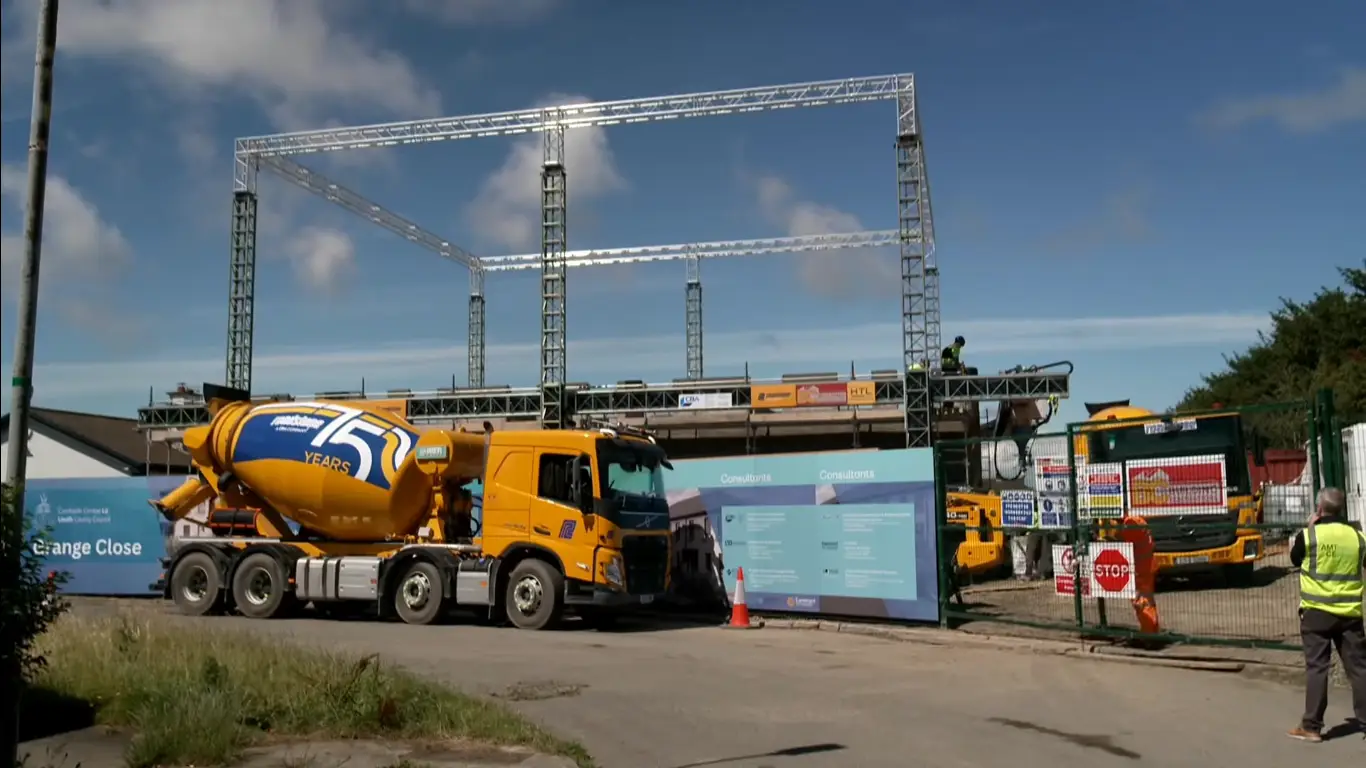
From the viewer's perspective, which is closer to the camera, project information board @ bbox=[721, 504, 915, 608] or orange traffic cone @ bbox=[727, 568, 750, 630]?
project information board @ bbox=[721, 504, 915, 608]

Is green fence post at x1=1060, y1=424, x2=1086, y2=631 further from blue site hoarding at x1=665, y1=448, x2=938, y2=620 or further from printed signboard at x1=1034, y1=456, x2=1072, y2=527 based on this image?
blue site hoarding at x1=665, y1=448, x2=938, y2=620

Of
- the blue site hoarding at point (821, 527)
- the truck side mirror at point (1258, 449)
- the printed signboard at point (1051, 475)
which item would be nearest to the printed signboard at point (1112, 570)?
the printed signboard at point (1051, 475)

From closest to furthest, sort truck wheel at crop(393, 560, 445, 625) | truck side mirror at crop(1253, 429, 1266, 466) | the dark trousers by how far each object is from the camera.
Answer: the dark trousers < truck side mirror at crop(1253, 429, 1266, 466) < truck wheel at crop(393, 560, 445, 625)

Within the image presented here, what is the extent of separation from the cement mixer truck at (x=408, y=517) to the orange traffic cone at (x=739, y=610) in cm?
120

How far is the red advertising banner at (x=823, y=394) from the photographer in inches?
1444

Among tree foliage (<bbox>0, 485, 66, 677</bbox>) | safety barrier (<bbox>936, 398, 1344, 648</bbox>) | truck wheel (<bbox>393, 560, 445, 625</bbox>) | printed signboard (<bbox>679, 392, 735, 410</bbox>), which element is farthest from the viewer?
printed signboard (<bbox>679, 392, 735, 410</bbox>)

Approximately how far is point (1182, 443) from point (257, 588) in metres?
15.2

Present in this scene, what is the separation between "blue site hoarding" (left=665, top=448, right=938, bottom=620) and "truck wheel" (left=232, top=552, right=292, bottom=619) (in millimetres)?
6963

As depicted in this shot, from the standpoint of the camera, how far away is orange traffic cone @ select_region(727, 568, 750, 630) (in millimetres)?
17297

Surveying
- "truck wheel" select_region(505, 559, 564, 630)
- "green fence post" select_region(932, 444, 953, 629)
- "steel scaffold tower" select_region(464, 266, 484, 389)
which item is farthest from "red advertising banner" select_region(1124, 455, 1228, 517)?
"steel scaffold tower" select_region(464, 266, 484, 389)

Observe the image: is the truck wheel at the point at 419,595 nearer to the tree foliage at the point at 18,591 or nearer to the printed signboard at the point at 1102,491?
the printed signboard at the point at 1102,491

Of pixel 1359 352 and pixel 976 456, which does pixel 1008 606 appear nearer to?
pixel 976 456

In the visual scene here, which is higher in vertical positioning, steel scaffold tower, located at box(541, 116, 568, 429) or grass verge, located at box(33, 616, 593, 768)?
steel scaffold tower, located at box(541, 116, 568, 429)

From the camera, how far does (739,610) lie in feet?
57.0
